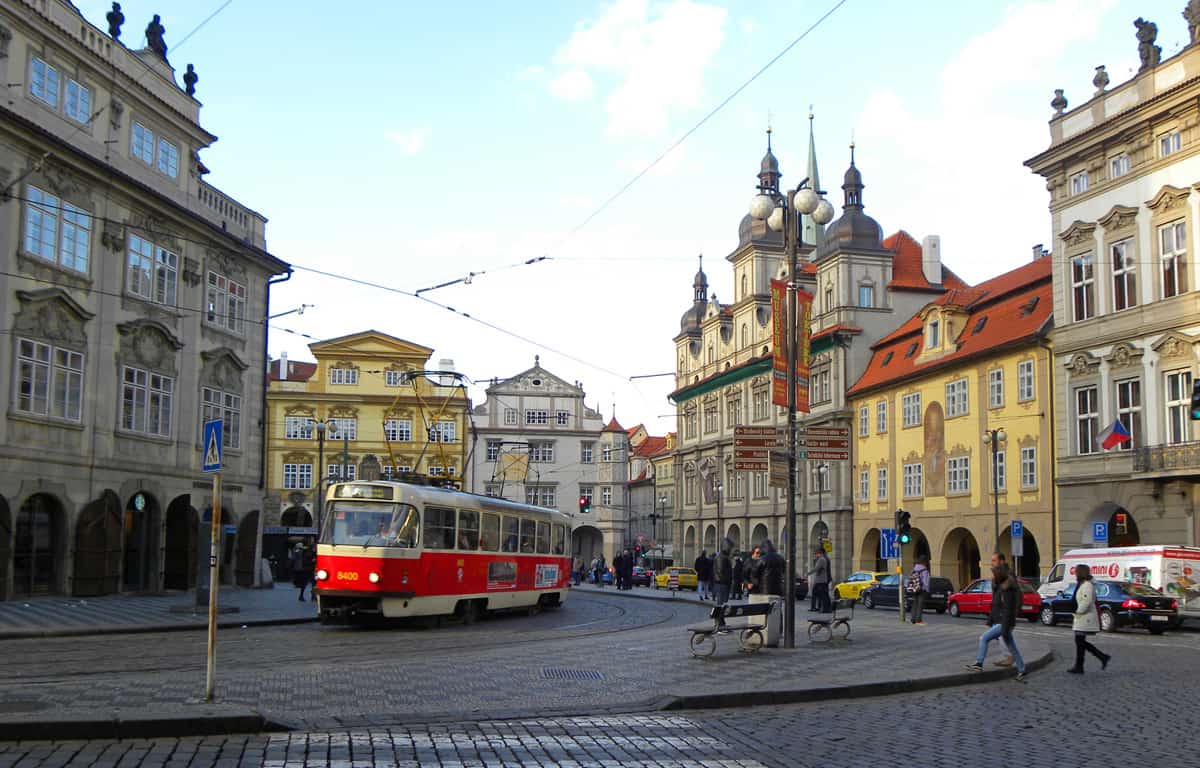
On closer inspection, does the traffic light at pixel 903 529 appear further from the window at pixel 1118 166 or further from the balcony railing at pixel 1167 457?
the window at pixel 1118 166

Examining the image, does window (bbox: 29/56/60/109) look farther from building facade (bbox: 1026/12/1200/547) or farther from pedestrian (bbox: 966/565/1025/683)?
building facade (bbox: 1026/12/1200/547)

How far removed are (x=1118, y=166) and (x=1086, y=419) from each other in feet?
27.8

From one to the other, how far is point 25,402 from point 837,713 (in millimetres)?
23567

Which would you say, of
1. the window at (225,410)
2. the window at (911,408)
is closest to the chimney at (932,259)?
the window at (911,408)

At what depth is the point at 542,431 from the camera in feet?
314

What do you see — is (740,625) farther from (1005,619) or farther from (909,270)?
(909,270)

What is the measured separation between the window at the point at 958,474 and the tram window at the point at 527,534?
26706 mm

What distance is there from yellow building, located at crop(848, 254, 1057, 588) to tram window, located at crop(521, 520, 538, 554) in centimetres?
1897

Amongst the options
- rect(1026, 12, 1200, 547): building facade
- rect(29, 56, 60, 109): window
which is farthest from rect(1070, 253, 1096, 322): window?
rect(29, 56, 60, 109): window

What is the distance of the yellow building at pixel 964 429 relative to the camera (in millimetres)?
47531

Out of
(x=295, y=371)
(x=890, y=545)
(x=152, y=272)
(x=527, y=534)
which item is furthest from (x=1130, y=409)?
(x=295, y=371)

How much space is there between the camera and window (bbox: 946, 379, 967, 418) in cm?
5297

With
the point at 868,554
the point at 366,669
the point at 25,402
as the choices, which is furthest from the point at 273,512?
the point at 366,669

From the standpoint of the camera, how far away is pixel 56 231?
30.6 metres
